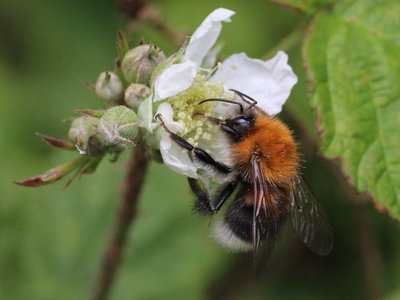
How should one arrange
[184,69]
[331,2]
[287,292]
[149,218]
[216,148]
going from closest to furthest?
1. [184,69]
2. [216,148]
3. [331,2]
4. [149,218]
5. [287,292]

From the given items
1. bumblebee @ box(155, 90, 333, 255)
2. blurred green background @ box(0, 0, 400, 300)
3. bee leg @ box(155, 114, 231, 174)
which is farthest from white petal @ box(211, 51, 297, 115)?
blurred green background @ box(0, 0, 400, 300)

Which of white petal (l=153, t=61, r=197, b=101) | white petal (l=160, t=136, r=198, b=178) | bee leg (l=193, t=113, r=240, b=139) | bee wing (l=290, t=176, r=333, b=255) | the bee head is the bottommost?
bee wing (l=290, t=176, r=333, b=255)

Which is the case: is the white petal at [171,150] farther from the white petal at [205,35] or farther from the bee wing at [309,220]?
the bee wing at [309,220]

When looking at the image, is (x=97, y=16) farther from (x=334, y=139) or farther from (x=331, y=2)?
(x=334, y=139)

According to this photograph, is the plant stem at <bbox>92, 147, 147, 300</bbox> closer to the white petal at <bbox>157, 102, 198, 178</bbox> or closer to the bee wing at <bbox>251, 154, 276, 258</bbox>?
the white petal at <bbox>157, 102, 198, 178</bbox>

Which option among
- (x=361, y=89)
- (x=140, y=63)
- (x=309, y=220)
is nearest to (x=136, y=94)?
(x=140, y=63)

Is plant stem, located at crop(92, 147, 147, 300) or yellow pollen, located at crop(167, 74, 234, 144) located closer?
yellow pollen, located at crop(167, 74, 234, 144)

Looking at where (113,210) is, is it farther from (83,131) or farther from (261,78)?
(83,131)

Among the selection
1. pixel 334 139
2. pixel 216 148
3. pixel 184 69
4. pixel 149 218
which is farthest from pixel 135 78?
pixel 149 218
